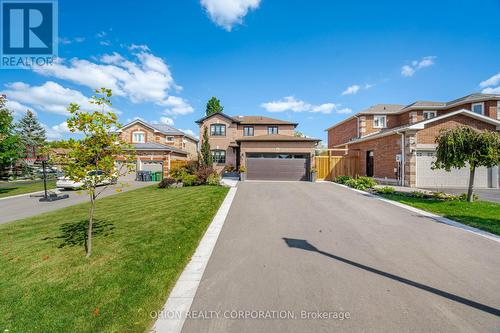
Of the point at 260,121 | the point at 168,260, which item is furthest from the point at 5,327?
the point at 260,121

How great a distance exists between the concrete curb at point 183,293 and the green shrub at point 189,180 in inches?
408

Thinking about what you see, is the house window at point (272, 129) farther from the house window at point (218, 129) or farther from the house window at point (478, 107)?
the house window at point (478, 107)

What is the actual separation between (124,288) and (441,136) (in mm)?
13934

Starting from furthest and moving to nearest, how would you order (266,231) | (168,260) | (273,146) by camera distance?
1. (273,146)
2. (266,231)
3. (168,260)

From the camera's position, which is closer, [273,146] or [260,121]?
[273,146]

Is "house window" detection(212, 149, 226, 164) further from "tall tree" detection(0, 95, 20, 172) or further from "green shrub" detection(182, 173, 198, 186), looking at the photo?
"tall tree" detection(0, 95, 20, 172)

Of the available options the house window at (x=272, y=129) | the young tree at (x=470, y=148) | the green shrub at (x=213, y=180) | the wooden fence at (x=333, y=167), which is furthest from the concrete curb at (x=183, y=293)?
the house window at (x=272, y=129)

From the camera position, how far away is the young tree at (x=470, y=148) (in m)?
9.12

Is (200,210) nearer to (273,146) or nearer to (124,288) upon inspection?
(124,288)

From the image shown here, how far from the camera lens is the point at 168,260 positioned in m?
3.93

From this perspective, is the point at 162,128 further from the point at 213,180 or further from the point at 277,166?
the point at 277,166

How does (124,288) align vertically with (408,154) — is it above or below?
below

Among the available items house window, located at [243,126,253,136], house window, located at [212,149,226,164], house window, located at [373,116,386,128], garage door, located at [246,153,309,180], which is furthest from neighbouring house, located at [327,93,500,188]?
house window, located at [212,149,226,164]

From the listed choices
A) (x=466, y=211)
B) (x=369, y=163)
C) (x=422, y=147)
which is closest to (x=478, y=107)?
(x=369, y=163)
